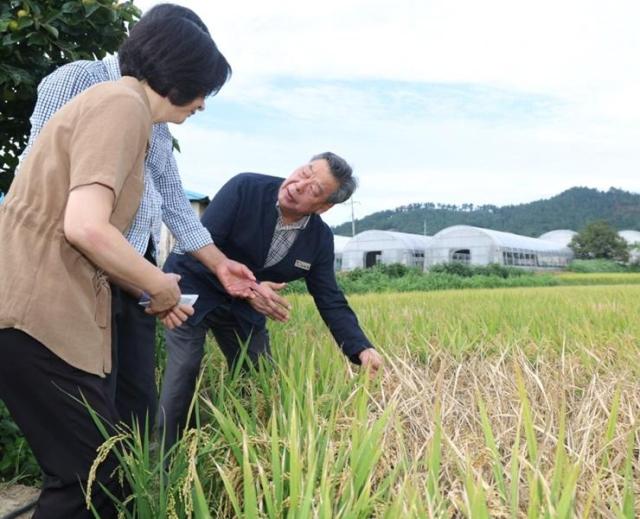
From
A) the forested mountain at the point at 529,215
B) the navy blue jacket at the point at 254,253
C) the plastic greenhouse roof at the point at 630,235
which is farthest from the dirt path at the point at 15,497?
the forested mountain at the point at 529,215

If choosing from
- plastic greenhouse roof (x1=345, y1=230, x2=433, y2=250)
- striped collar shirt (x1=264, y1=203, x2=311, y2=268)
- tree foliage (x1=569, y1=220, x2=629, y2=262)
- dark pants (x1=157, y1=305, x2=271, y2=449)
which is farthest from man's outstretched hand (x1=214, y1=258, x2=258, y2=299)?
tree foliage (x1=569, y1=220, x2=629, y2=262)

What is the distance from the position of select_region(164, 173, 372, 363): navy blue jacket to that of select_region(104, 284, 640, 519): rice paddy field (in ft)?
0.61

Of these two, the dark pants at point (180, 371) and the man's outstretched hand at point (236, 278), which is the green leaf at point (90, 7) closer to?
the man's outstretched hand at point (236, 278)

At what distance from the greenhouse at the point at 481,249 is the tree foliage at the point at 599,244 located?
16.8 ft

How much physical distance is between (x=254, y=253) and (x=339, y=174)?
0.47 metres

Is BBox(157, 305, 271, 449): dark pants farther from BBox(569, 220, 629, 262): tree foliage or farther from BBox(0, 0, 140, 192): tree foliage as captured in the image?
BBox(569, 220, 629, 262): tree foliage

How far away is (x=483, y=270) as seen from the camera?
18500 millimetres

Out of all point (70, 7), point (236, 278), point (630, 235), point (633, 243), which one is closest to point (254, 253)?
point (236, 278)

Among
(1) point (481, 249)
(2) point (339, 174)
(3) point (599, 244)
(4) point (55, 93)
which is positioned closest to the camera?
(4) point (55, 93)

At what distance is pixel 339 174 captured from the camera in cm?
243

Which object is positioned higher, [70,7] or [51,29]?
[70,7]

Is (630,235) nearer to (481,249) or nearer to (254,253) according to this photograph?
(481,249)

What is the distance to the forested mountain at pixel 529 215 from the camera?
51781mm

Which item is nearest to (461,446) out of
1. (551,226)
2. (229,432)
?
(229,432)
